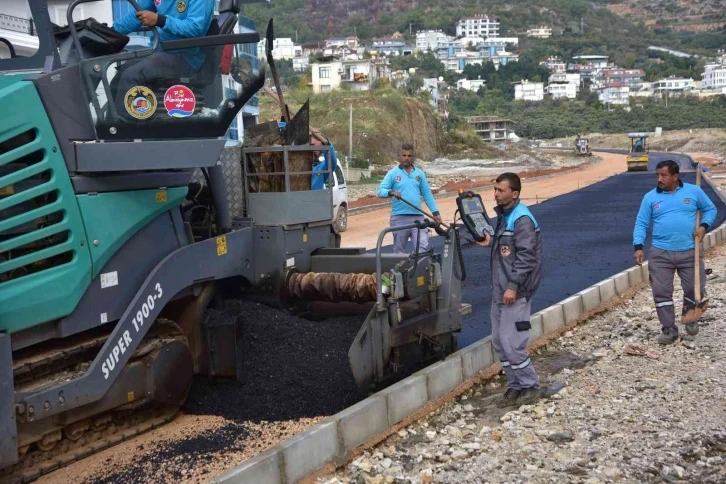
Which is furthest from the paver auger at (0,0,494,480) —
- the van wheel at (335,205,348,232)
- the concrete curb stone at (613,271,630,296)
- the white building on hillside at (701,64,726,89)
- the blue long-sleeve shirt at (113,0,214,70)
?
the white building on hillside at (701,64,726,89)

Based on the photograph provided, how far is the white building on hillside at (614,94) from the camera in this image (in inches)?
6611

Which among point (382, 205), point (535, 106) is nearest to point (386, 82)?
point (382, 205)

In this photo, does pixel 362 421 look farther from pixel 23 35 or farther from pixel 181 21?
pixel 23 35

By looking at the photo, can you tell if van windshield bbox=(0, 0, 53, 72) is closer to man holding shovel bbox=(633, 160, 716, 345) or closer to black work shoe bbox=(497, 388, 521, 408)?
black work shoe bbox=(497, 388, 521, 408)

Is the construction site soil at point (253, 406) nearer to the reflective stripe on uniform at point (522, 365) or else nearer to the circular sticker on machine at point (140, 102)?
the reflective stripe on uniform at point (522, 365)

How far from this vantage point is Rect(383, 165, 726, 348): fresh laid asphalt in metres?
10.5

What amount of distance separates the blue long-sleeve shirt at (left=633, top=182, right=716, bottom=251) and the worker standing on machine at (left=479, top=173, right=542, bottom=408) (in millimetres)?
2272

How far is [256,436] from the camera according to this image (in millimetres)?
5859

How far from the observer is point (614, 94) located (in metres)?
170

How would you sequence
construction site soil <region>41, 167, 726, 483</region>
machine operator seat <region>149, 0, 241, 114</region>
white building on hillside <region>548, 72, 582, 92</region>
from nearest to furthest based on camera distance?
1. construction site soil <region>41, 167, 726, 483</region>
2. machine operator seat <region>149, 0, 241, 114</region>
3. white building on hillside <region>548, 72, 582, 92</region>

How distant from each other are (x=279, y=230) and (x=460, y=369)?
193cm

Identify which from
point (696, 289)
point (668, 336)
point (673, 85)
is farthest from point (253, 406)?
point (673, 85)

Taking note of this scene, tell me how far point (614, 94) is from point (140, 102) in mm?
175465

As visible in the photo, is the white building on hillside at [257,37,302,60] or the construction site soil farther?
the white building on hillside at [257,37,302,60]
